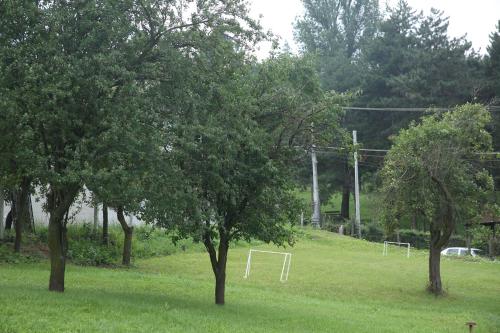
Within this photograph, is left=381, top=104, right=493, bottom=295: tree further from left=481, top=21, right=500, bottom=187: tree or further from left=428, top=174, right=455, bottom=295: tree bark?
left=481, top=21, right=500, bottom=187: tree

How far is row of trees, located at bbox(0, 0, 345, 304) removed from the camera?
1245cm

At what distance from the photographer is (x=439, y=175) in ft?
72.2

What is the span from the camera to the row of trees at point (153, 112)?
12.4m

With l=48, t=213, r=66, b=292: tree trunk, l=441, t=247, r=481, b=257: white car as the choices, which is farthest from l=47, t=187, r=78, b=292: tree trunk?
l=441, t=247, r=481, b=257: white car

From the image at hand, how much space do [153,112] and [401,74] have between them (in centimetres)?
4399

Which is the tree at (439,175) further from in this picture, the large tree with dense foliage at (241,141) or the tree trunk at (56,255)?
the tree trunk at (56,255)

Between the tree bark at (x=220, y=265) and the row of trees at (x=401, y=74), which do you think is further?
the row of trees at (x=401, y=74)

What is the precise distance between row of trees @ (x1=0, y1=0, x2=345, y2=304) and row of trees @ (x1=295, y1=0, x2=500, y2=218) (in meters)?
34.8

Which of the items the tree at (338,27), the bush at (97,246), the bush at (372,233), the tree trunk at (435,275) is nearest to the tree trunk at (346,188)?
the bush at (372,233)

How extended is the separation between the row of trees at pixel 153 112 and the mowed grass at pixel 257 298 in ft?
5.74

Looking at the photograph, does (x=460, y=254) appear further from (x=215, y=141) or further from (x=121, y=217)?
(x=215, y=141)

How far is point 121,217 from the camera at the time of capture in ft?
79.3

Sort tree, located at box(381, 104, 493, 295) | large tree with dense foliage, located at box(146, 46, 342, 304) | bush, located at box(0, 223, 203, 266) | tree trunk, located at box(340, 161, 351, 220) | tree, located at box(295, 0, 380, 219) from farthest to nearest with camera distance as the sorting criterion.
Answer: tree, located at box(295, 0, 380, 219) < tree trunk, located at box(340, 161, 351, 220) < bush, located at box(0, 223, 203, 266) < tree, located at box(381, 104, 493, 295) < large tree with dense foliage, located at box(146, 46, 342, 304)

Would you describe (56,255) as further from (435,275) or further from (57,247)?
(435,275)
